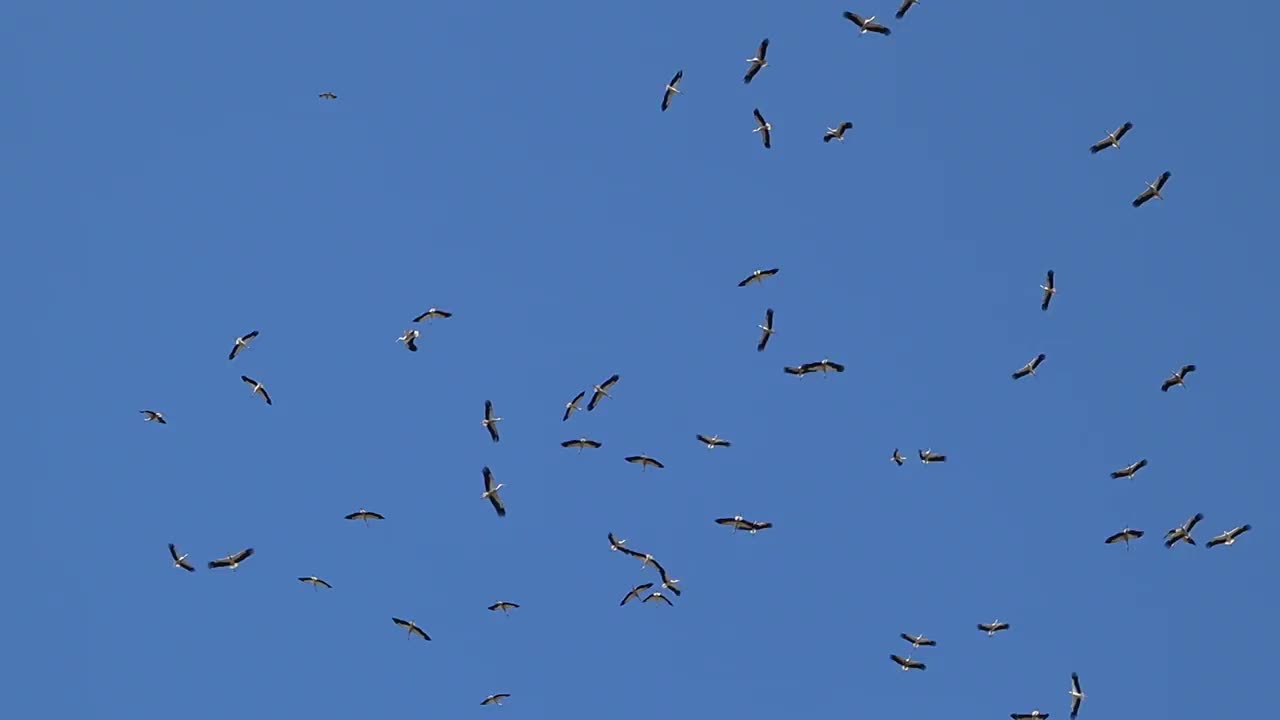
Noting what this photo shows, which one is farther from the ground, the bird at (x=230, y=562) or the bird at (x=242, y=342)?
the bird at (x=242, y=342)

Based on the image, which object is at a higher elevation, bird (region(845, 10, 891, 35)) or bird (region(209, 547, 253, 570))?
bird (region(845, 10, 891, 35))

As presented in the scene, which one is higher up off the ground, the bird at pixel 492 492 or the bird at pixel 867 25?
the bird at pixel 867 25

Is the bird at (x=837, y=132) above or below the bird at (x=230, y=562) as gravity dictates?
above

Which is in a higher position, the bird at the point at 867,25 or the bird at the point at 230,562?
the bird at the point at 867,25

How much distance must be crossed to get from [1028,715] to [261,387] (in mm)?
42707

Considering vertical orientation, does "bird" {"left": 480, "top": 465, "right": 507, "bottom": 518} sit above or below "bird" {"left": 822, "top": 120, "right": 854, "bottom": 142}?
below

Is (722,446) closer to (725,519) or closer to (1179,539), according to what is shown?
(725,519)

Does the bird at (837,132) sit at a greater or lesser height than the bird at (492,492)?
greater

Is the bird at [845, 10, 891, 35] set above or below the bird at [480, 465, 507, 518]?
above

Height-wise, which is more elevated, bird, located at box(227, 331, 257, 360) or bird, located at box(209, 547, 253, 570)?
bird, located at box(227, 331, 257, 360)

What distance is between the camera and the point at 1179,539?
327 ft

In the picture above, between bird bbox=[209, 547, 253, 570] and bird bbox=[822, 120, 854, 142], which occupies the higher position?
bird bbox=[822, 120, 854, 142]

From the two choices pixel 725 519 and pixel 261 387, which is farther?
pixel 261 387

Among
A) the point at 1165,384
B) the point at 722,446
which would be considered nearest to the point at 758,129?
the point at 722,446
